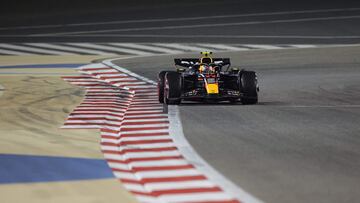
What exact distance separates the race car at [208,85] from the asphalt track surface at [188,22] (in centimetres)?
1737

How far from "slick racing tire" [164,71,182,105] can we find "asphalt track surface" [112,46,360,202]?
249 mm

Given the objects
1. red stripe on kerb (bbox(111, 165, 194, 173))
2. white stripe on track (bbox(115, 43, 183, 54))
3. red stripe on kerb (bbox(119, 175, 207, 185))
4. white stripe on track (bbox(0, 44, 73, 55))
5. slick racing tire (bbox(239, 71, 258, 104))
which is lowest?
white stripe on track (bbox(115, 43, 183, 54))

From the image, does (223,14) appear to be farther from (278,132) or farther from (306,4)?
(278,132)

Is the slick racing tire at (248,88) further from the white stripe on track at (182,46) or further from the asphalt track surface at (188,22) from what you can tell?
the asphalt track surface at (188,22)

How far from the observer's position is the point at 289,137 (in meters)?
13.5

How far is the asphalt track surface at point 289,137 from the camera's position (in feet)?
32.6

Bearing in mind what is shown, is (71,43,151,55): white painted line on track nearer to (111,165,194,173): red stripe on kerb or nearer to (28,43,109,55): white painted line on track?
(28,43,109,55): white painted line on track

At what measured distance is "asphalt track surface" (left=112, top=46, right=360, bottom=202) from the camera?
32.6 feet

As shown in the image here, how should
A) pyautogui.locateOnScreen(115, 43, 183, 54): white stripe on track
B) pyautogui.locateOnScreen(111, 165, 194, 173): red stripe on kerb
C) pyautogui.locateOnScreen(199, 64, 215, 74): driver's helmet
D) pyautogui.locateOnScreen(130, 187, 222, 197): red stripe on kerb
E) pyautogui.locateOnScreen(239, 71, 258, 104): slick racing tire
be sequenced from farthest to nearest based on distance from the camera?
pyautogui.locateOnScreen(115, 43, 183, 54): white stripe on track < pyautogui.locateOnScreen(199, 64, 215, 74): driver's helmet < pyautogui.locateOnScreen(239, 71, 258, 104): slick racing tire < pyautogui.locateOnScreen(111, 165, 194, 173): red stripe on kerb < pyautogui.locateOnScreen(130, 187, 222, 197): red stripe on kerb

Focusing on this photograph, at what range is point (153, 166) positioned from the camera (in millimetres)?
11297

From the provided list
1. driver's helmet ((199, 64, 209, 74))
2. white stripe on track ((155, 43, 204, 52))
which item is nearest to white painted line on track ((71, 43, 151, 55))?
white stripe on track ((155, 43, 204, 52))

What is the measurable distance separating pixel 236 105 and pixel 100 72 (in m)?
8.96

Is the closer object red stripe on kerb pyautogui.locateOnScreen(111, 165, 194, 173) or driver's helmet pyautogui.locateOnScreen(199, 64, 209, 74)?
red stripe on kerb pyautogui.locateOnScreen(111, 165, 194, 173)

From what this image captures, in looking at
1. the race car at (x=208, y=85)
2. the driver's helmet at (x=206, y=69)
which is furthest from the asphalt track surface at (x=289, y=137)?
the driver's helmet at (x=206, y=69)
